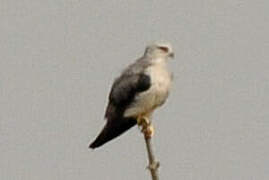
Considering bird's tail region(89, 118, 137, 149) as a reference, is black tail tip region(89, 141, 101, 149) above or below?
below

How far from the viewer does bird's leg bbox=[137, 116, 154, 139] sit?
14430 millimetres

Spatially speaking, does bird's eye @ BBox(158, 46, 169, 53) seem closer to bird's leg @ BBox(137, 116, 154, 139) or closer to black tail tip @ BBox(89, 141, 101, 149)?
bird's leg @ BBox(137, 116, 154, 139)

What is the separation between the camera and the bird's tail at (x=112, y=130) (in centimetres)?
1502

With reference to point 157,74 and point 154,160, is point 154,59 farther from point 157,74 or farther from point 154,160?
point 154,160

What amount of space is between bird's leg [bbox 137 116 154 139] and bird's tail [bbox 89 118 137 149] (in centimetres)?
13

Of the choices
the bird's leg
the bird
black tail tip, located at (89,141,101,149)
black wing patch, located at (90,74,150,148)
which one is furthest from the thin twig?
black tail tip, located at (89,141,101,149)

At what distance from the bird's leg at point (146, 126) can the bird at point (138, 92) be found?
0.01m

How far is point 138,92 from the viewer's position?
48.8 feet

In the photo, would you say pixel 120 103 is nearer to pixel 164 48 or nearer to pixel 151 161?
pixel 164 48

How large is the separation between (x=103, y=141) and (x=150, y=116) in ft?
2.01

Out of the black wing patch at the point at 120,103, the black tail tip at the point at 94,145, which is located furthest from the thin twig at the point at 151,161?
the black tail tip at the point at 94,145

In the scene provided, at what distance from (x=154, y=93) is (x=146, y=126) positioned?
409 mm

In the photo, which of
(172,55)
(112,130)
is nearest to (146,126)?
(112,130)

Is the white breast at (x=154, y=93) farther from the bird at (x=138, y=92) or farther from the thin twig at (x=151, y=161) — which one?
the thin twig at (x=151, y=161)
